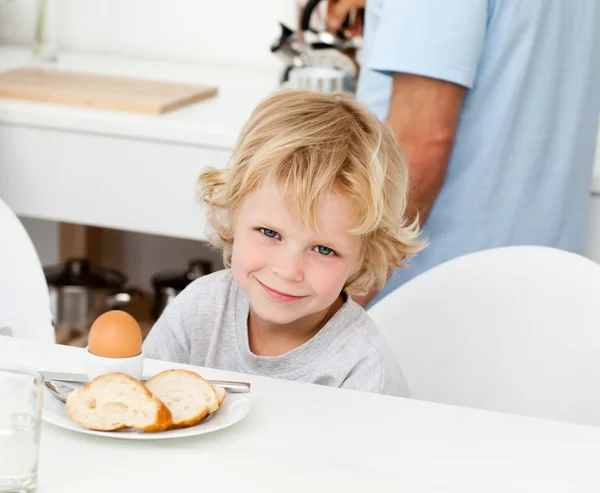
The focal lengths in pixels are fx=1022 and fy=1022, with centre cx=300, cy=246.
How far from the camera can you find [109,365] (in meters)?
0.85

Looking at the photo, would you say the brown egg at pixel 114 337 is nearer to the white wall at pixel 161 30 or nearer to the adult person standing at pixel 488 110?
the adult person standing at pixel 488 110

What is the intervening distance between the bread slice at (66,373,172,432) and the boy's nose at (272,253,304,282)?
304mm

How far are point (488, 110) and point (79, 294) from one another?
1.41 m

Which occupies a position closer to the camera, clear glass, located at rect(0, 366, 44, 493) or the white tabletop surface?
clear glass, located at rect(0, 366, 44, 493)

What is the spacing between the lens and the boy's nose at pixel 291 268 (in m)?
1.07

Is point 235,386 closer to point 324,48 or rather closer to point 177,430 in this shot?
point 177,430

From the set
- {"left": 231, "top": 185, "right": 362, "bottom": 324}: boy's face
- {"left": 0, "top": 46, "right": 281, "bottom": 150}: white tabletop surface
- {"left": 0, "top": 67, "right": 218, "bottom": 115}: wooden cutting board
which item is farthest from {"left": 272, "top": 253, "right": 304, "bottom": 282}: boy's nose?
{"left": 0, "top": 67, "right": 218, "bottom": 115}: wooden cutting board

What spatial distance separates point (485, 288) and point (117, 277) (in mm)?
1622

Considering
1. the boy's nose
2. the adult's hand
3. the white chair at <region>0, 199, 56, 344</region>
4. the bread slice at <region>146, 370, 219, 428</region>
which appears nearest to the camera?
the bread slice at <region>146, 370, 219, 428</region>

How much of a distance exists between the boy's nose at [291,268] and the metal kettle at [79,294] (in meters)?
1.59

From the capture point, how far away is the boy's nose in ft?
3.50

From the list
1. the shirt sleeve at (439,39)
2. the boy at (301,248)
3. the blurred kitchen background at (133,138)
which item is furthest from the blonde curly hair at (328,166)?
the blurred kitchen background at (133,138)

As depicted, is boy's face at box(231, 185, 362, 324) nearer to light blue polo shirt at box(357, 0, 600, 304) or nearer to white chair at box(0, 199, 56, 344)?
white chair at box(0, 199, 56, 344)

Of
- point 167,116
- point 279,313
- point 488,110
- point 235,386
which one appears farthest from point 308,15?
point 235,386
